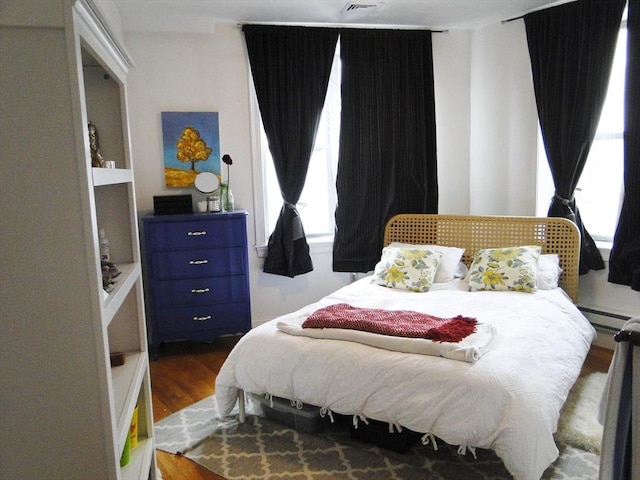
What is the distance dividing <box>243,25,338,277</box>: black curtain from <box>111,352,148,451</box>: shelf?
2.04 meters

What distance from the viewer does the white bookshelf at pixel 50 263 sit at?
3.93 feet

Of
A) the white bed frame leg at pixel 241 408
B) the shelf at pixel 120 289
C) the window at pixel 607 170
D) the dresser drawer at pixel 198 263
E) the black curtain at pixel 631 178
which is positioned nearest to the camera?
the shelf at pixel 120 289

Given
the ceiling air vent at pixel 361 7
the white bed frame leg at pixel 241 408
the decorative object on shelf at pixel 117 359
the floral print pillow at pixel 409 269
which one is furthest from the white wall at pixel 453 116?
the decorative object on shelf at pixel 117 359

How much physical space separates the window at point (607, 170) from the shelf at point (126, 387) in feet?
10.1

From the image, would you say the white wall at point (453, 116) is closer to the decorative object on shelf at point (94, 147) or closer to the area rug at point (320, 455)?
the area rug at point (320, 455)

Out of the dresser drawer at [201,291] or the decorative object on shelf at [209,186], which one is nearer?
the dresser drawer at [201,291]

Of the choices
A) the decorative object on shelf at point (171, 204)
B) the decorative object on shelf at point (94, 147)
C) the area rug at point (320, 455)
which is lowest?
the area rug at point (320, 455)

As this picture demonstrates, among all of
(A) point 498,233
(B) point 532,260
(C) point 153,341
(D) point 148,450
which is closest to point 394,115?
(A) point 498,233

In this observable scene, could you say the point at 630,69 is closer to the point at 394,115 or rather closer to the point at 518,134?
the point at 518,134

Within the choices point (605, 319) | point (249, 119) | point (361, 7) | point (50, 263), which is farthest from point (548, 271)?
point (50, 263)

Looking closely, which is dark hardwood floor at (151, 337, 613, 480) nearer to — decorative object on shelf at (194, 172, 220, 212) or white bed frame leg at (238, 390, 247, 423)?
white bed frame leg at (238, 390, 247, 423)

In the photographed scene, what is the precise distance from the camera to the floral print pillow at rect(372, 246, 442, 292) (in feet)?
10.9

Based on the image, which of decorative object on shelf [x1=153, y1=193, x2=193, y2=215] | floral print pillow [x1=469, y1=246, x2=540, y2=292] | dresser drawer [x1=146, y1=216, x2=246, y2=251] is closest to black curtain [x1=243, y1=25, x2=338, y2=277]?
dresser drawer [x1=146, y1=216, x2=246, y2=251]

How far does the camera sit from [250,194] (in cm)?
404
